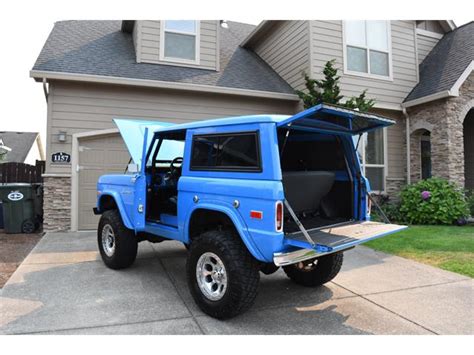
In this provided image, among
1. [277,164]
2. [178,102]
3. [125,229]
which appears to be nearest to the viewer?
[277,164]

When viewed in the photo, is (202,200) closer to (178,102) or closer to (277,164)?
(277,164)

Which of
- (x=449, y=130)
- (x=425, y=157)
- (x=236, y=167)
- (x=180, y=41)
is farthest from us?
(x=425, y=157)

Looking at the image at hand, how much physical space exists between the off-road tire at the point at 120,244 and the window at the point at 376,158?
7.73 meters

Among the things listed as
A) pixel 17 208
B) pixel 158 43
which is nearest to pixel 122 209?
pixel 17 208

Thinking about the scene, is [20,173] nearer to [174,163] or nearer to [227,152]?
[174,163]

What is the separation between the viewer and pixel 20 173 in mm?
9109

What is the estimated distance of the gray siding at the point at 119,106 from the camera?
27.4 ft

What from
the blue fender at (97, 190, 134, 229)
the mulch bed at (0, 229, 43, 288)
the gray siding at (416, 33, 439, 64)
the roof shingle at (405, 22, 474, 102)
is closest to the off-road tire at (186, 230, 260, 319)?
the blue fender at (97, 190, 134, 229)

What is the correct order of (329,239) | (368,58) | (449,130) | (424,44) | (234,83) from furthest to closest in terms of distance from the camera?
(424,44)
(368,58)
(234,83)
(449,130)
(329,239)

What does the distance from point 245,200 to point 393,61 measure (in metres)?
9.49

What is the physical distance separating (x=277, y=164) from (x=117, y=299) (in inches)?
100

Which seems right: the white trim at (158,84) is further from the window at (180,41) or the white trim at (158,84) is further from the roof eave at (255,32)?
the roof eave at (255,32)

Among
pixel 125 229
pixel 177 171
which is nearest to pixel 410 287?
pixel 177 171

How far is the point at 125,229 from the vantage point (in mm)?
5062
